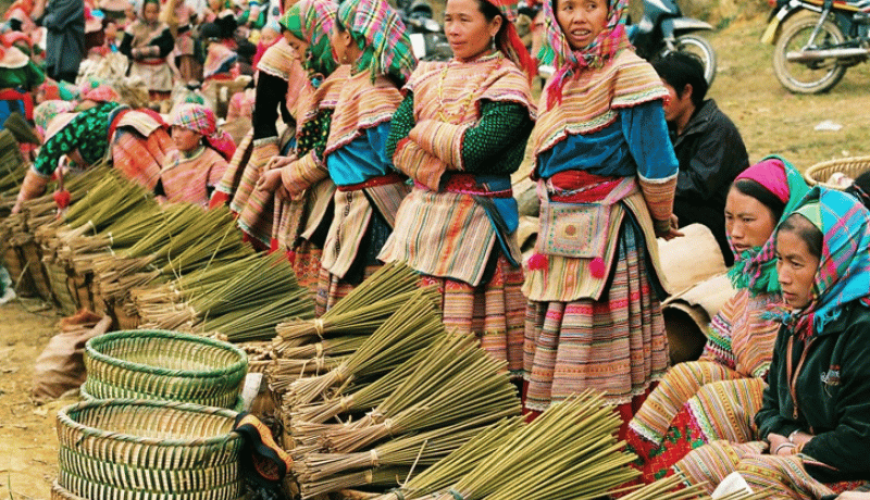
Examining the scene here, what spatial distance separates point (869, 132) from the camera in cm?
784

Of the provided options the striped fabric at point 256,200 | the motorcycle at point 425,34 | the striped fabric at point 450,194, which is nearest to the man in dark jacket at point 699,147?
the striped fabric at point 450,194

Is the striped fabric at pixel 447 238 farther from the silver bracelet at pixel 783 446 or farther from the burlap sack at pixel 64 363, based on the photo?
the burlap sack at pixel 64 363

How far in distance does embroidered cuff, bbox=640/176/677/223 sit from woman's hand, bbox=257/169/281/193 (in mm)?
1993

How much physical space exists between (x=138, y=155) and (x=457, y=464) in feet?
14.3

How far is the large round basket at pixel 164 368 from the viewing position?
2.90 meters

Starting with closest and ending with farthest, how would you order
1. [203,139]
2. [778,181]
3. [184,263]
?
[778,181] < [184,263] < [203,139]

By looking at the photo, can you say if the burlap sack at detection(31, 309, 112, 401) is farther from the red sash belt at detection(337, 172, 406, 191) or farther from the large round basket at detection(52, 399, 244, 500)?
the large round basket at detection(52, 399, 244, 500)

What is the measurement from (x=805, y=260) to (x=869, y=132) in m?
5.79

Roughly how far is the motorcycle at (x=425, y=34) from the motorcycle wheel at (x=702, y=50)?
8.96ft

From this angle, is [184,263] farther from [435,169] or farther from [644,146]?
[644,146]

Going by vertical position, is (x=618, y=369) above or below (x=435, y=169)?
below

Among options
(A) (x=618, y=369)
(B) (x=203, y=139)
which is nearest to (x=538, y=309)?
(A) (x=618, y=369)

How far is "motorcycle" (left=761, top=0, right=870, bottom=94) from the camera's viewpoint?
887 centimetres

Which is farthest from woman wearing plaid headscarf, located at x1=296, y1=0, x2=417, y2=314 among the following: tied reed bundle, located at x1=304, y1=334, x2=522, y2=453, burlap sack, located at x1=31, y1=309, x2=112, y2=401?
tied reed bundle, located at x1=304, y1=334, x2=522, y2=453
